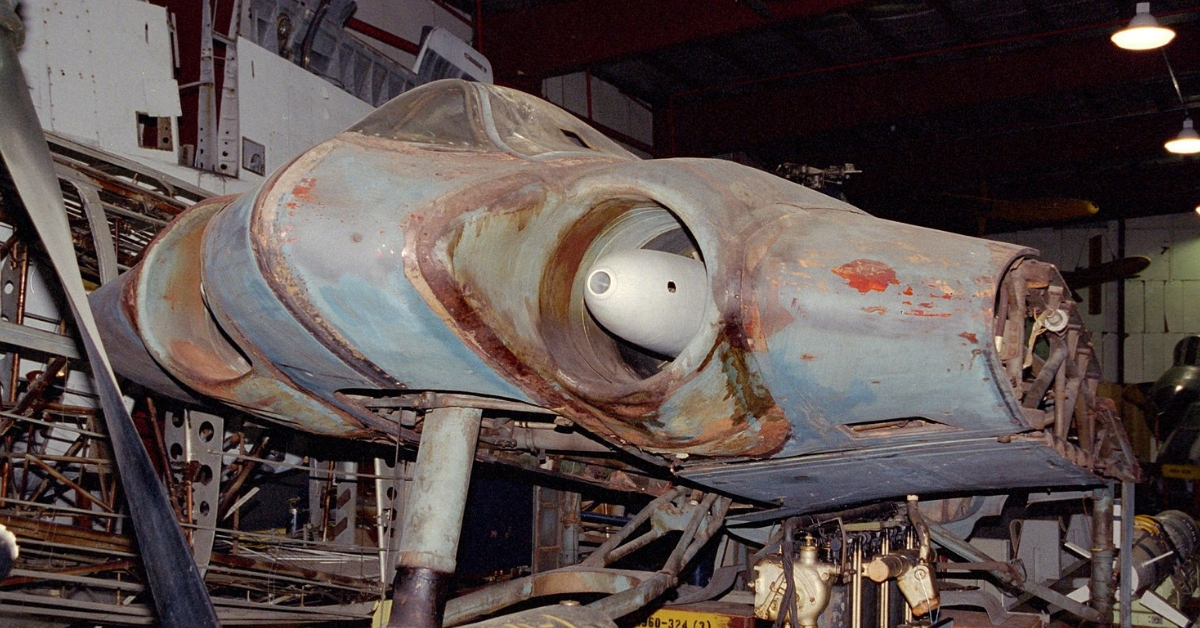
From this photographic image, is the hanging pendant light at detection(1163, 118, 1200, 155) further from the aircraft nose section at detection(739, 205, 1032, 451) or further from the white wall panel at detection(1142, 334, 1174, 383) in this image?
the aircraft nose section at detection(739, 205, 1032, 451)

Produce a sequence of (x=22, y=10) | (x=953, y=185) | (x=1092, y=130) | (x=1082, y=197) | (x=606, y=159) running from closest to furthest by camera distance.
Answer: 1. (x=606, y=159)
2. (x=22, y=10)
3. (x=1092, y=130)
4. (x=953, y=185)
5. (x=1082, y=197)

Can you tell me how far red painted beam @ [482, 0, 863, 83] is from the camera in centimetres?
1165

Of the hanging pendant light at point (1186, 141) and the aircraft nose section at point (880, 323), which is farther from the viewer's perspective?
the hanging pendant light at point (1186, 141)

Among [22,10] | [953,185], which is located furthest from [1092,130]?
[22,10]

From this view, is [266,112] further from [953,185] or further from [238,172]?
[953,185]

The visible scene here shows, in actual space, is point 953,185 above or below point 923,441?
above

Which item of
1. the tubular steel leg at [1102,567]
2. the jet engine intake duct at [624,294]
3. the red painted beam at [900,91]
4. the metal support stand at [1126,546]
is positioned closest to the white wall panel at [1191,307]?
the red painted beam at [900,91]

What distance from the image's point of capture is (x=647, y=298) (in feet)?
9.18

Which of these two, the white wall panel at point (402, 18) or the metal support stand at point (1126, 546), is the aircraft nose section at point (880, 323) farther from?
the white wall panel at point (402, 18)

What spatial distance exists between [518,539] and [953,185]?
13.7 m

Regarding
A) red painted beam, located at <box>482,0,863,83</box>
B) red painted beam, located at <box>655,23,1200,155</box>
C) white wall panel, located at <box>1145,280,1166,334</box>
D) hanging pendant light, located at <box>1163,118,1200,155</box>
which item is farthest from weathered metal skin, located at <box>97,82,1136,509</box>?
white wall panel, located at <box>1145,280,1166,334</box>

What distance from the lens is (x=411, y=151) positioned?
10.0ft

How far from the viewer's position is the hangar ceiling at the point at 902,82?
1221 centimetres

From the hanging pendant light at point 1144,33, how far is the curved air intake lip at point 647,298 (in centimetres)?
1013
